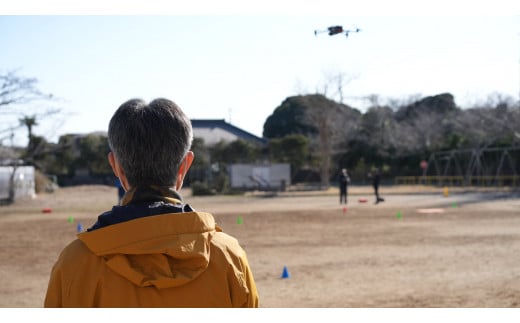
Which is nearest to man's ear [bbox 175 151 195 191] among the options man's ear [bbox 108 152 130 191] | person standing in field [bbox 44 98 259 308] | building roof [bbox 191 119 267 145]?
person standing in field [bbox 44 98 259 308]

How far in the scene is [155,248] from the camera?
4.28 feet

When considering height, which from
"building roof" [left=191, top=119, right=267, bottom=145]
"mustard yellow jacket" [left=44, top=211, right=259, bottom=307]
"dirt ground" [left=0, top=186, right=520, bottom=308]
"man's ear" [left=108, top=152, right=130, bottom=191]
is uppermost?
"building roof" [left=191, top=119, right=267, bottom=145]

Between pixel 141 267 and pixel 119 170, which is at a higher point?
pixel 119 170

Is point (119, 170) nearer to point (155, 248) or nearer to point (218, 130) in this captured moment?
point (155, 248)

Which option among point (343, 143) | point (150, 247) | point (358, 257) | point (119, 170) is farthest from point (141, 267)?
point (343, 143)

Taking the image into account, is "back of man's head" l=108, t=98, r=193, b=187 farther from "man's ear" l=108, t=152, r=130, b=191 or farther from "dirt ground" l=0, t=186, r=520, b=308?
"dirt ground" l=0, t=186, r=520, b=308

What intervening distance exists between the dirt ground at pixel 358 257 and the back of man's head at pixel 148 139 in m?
4.60

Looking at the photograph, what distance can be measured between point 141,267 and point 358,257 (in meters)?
7.80

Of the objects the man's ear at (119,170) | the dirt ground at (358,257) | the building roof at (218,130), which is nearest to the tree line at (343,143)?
the building roof at (218,130)

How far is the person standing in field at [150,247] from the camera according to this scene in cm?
131

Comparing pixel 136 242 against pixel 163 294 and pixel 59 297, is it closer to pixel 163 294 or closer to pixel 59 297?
pixel 163 294

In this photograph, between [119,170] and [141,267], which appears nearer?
[141,267]

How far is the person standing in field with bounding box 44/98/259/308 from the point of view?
4.29ft

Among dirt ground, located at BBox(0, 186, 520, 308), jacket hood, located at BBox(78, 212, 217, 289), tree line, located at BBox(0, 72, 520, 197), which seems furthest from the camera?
tree line, located at BBox(0, 72, 520, 197)
